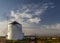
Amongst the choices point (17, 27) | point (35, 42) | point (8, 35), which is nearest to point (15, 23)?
point (17, 27)

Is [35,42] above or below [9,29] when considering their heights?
below

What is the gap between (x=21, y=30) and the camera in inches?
985

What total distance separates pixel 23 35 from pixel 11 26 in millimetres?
2858

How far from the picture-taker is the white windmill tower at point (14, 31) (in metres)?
24.2

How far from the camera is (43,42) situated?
19906mm

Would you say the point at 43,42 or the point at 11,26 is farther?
the point at 11,26

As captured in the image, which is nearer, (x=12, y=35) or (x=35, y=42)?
(x=35, y=42)

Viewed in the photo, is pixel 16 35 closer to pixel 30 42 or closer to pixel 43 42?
pixel 30 42

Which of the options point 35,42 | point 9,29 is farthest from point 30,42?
A: point 9,29

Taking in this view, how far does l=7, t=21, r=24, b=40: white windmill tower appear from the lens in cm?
2419

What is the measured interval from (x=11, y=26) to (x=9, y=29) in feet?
2.05

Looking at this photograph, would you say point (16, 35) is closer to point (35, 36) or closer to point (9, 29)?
point (9, 29)

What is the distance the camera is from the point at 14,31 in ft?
79.4

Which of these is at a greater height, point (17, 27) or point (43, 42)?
point (17, 27)
